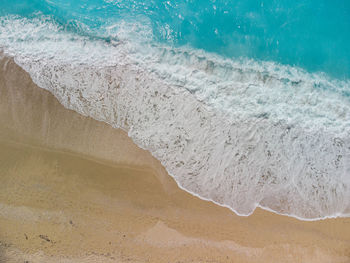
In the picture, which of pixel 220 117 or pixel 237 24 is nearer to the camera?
pixel 220 117

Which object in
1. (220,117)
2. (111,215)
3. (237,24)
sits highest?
(237,24)

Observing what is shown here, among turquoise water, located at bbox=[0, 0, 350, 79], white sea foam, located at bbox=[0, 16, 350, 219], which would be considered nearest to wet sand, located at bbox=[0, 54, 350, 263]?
white sea foam, located at bbox=[0, 16, 350, 219]

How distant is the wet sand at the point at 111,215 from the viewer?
374cm

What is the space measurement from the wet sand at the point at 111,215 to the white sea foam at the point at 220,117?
0.90 ft

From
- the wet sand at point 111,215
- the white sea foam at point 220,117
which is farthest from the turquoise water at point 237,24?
the wet sand at point 111,215

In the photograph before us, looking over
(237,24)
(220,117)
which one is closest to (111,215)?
(220,117)

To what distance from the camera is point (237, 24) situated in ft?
13.7

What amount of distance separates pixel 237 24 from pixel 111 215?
423 cm

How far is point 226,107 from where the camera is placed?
3.72 meters

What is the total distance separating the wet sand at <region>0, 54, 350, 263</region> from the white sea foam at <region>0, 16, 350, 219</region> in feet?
0.90

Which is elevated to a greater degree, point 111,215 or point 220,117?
point 220,117

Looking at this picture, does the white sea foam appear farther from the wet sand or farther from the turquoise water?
the turquoise water

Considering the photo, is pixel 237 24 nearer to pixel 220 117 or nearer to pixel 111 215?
pixel 220 117

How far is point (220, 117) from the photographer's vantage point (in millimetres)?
3711
